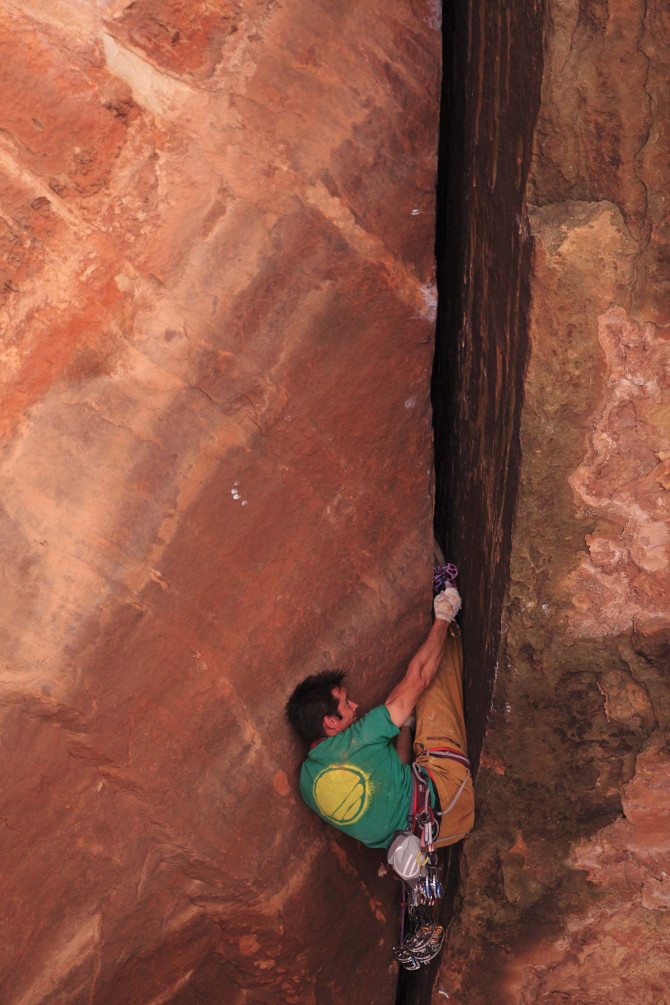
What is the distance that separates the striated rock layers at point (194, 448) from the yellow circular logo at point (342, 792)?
0.41ft

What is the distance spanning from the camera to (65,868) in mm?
2271

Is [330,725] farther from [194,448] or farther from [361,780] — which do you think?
[194,448]

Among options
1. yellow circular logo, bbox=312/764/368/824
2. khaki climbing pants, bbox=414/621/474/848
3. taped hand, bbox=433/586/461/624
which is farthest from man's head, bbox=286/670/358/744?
taped hand, bbox=433/586/461/624

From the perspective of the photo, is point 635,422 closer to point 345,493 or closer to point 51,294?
point 345,493

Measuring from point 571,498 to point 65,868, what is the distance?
1559 millimetres

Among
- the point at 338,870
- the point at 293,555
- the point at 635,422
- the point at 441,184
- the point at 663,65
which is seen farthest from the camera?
the point at 441,184

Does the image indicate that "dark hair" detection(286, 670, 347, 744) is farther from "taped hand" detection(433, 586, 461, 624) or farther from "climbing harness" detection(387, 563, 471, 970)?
"taped hand" detection(433, 586, 461, 624)

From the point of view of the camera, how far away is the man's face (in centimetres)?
255

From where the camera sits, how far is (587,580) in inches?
89.0

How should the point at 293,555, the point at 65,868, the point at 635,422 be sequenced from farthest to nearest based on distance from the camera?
1. the point at 293,555
2. the point at 65,868
3. the point at 635,422

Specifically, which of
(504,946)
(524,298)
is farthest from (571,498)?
(504,946)

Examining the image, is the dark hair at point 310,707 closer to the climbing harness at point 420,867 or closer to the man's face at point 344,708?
the man's face at point 344,708

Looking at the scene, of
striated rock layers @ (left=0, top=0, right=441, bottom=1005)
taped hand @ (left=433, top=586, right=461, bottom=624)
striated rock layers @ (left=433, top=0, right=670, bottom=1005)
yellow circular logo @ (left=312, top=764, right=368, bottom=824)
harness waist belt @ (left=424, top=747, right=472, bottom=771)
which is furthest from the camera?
taped hand @ (left=433, top=586, right=461, bottom=624)

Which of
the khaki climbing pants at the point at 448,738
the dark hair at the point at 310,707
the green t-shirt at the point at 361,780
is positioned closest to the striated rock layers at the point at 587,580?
the khaki climbing pants at the point at 448,738
